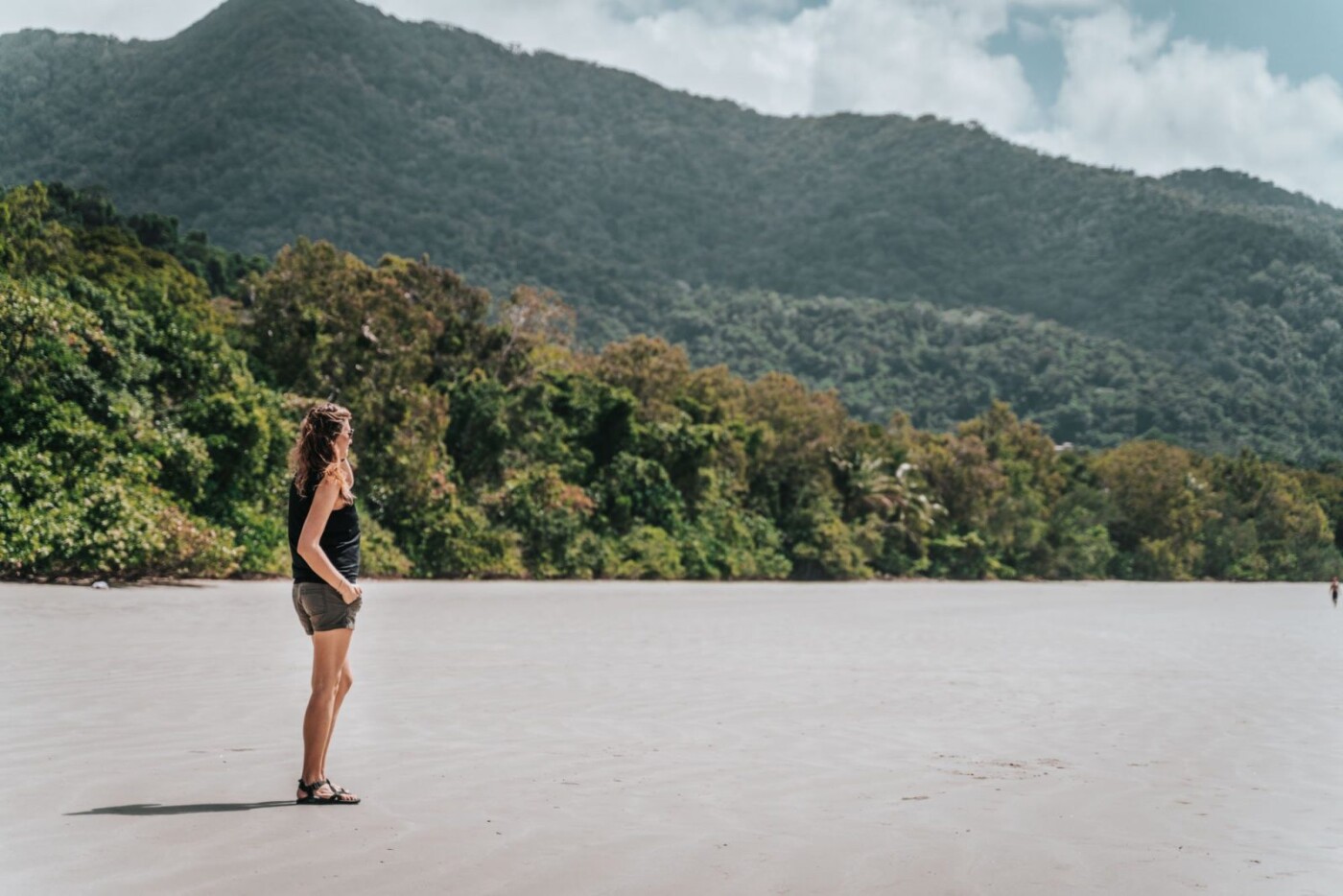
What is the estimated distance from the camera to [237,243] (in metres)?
113

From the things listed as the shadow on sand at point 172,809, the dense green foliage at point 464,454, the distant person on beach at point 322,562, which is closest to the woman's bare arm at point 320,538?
the distant person on beach at point 322,562

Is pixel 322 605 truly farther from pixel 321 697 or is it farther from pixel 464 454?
pixel 464 454

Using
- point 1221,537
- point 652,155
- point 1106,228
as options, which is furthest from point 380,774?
point 652,155

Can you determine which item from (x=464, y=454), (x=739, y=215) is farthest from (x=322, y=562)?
(x=739, y=215)

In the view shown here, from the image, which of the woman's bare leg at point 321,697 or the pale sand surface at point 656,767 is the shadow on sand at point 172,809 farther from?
the woman's bare leg at point 321,697

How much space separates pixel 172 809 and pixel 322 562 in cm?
115

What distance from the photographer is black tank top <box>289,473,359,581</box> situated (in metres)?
6.23

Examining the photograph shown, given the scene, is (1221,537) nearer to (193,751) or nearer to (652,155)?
(193,751)

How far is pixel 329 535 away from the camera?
627cm

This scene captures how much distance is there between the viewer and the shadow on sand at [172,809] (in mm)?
5727

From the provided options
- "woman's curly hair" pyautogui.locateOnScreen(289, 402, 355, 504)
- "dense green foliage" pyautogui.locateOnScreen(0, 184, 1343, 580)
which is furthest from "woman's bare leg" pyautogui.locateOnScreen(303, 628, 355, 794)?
"dense green foliage" pyautogui.locateOnScreen(0, 184, 1343, 580)

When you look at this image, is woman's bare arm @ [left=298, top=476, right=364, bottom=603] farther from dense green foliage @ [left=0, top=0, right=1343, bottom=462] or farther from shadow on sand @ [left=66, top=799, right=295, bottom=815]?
dense green foliage @ [left=0, top=0, right=1343, bottom=462]

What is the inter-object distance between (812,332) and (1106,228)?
45.7 m

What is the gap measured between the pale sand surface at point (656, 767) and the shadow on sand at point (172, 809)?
0.02 meters
